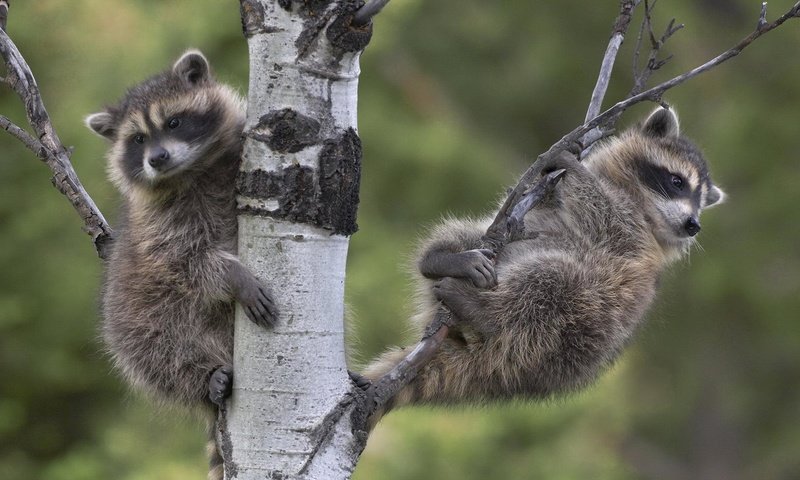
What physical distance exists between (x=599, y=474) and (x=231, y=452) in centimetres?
471

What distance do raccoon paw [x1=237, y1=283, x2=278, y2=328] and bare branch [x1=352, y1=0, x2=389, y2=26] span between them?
0.68m

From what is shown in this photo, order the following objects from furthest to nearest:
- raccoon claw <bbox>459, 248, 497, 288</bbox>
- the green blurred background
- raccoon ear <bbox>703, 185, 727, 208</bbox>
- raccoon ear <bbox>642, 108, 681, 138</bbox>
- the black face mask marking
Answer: the green blurred background → raccoon ear <bbox>703, 185, 727, 208</bbox> → raccoon ear <bbox>642, 108, 681, 138</bbox> → the black face mask marking → raccoon claw <bbox>459, 248, 497, 288</bbox>

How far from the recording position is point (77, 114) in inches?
271

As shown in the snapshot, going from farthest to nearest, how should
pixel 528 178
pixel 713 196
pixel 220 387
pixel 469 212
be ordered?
pixel 469 212, pixel 713 196, pixel 528 178, pixel 220 387

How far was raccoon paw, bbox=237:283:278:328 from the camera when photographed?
8.25 ft

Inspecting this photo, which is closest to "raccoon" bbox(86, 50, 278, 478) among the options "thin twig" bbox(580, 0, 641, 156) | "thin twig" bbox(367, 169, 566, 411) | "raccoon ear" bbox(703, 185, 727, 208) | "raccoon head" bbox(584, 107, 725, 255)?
"thin twig" bbox(367, 169, 566, 411)

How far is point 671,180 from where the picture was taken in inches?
160

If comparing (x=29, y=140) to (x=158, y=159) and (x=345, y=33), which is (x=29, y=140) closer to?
(x=158, y=159)

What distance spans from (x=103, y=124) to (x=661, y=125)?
7.21ft

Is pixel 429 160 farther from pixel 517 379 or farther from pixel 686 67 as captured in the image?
pixel 517 379

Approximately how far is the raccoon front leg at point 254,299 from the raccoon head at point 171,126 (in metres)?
1.06

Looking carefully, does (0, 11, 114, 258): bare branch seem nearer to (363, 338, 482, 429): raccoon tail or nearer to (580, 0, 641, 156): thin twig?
(363, 338, 482, 429): raccoon tail

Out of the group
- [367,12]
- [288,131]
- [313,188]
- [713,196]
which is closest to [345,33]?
[367,12]

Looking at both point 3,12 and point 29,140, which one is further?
point 3,12
